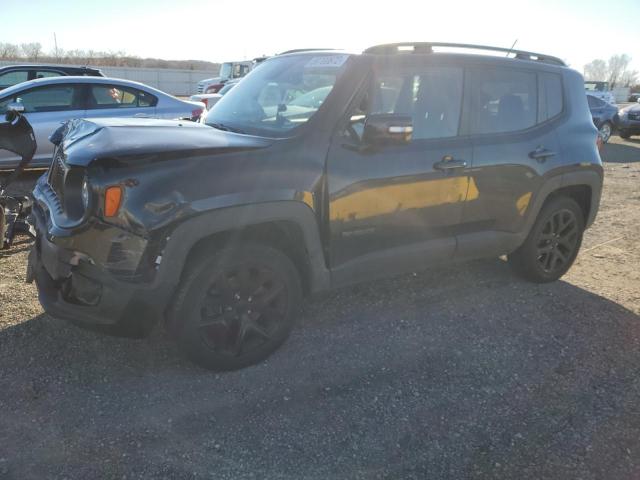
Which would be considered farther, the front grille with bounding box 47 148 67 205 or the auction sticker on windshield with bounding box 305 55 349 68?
the auction sticker on windshield with bounding box 305 55 349 68

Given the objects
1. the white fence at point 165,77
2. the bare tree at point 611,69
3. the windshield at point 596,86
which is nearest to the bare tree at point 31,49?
the white fence at point 165,77

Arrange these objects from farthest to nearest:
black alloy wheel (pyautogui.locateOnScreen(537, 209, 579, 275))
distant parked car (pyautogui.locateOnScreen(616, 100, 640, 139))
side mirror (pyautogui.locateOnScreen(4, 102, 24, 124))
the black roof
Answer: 1. distant parked car (pyautogui.locateOnScreen(616, 100, 640, 139))
2. side mirror (pyautogui.locateOnScreen(4, 102, 24, 124))
3. black alloy wheel (pyautogui.locateOnScreen(537, 209, 579, 275))
4. the black roof

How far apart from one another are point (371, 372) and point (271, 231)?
1060mm

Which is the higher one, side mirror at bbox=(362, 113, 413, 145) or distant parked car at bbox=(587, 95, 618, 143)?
side mirror at bbox=(362, 113, 413, 145)

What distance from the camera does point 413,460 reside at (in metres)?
2.50

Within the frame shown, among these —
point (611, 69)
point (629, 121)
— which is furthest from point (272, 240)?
point (611, 69)

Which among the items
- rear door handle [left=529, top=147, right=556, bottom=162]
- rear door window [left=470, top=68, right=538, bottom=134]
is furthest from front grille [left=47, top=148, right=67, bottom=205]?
rear door handle [left=529, top=147, right=556, bottom=162]

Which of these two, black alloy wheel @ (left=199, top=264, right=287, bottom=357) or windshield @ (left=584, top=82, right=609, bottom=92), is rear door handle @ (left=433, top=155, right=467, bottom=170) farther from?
windshield @ (left=584, top=82, right=609, bottom=92)

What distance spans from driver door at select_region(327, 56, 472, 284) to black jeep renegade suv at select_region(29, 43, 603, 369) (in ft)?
0.03

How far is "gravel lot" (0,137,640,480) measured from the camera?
2.46m

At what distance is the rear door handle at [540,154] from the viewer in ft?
13.4

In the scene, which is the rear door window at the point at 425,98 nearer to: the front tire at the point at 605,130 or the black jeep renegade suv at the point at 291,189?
the black jeep renegade suv at the point at 291,189

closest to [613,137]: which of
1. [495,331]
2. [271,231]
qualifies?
[495,331]

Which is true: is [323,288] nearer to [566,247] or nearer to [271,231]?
[271,231]
